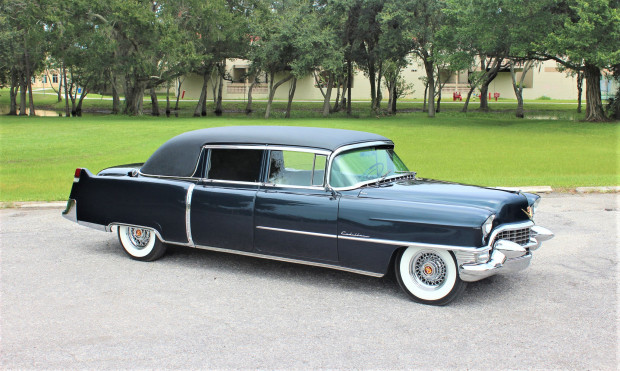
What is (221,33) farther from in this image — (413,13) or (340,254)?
(340,254)

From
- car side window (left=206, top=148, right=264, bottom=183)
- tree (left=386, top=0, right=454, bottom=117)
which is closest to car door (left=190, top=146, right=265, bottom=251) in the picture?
car side window (left=206, top=148, right=264, bottom=183)

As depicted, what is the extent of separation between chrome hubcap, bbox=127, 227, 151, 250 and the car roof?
A: 27.7 inches

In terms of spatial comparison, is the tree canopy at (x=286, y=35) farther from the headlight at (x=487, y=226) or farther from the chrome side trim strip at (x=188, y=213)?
the chrome side trim strip at (x=188, y=213)

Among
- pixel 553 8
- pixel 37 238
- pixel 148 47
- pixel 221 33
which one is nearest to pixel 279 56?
pixel 221 33

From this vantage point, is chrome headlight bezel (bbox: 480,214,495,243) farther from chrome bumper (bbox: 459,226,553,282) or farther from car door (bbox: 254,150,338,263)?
car door (bbox: 254,150,338,263)

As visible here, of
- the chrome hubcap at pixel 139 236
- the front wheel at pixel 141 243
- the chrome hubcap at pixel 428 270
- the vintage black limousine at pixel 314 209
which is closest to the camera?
the vintage black limousine at pixel 314 209

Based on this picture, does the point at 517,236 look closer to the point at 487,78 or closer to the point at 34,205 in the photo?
the point at 34,205

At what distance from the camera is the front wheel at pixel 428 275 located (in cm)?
537

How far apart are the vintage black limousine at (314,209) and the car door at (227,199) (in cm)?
1

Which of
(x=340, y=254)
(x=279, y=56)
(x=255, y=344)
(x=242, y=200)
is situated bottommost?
(x=255, y=344)

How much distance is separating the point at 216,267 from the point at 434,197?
263 cm

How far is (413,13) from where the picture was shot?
36.4 meters

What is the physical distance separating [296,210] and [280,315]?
119 centimetres

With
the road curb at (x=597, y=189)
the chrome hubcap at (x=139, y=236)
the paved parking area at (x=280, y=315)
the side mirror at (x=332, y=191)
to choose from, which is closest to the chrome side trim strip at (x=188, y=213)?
the paved parking area at (x=280, y=315)
